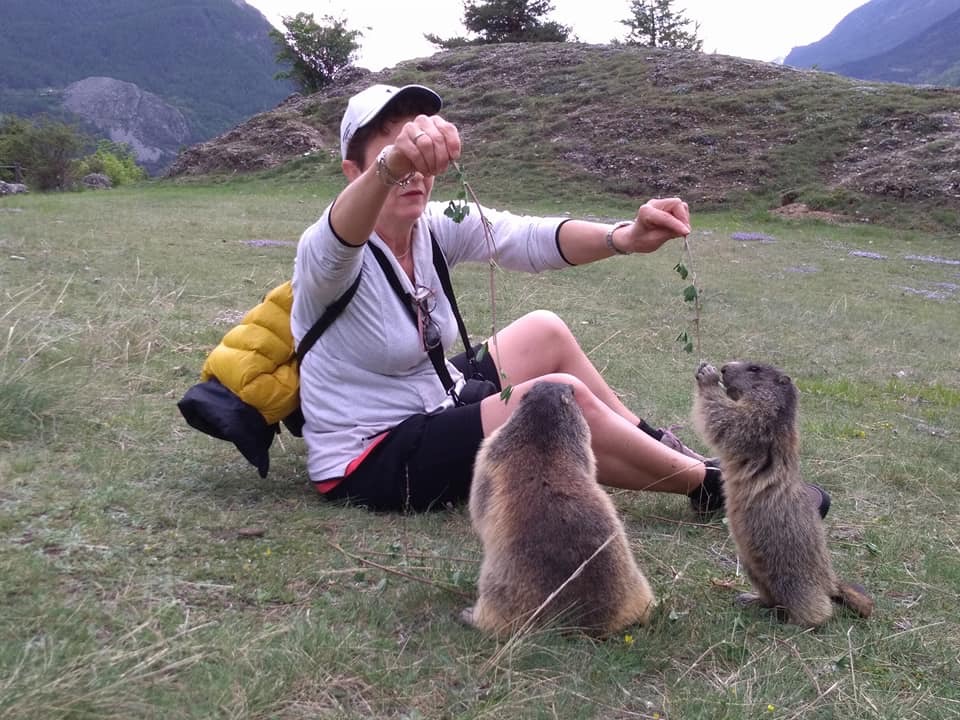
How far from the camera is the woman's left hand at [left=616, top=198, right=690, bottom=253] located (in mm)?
3370

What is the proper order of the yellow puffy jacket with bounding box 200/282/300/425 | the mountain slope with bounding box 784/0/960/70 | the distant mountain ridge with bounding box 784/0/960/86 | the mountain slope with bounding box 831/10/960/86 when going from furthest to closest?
1. the mountain slope with bounding box 784/0/960/70
2. the distant mountain ridge with bounding box 784/0/960/86
3. the mountain slope with bounding box 831/10/960/86
4. the yellow puffy jacket with bounding box 200/282/300/425

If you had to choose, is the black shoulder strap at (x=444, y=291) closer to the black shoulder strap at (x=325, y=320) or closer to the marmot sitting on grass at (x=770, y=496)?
the black shoulder strap at (x=325, y=320)

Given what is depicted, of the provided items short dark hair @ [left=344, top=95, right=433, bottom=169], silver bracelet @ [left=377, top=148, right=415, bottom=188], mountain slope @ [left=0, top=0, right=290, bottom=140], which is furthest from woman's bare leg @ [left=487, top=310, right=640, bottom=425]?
mountain slope @ [left=0, top=0, right=290, bottom=140]

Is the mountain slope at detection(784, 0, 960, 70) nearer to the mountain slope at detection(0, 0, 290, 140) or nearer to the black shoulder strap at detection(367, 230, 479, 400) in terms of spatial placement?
the mountain slope at detection(0, 0, 290, 140)

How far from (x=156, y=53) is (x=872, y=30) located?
97.7 meters

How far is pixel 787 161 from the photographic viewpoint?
24.6m

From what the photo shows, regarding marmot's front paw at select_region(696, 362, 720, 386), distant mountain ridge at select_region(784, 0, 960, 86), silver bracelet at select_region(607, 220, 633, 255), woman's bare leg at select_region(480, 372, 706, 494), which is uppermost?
distant mountain ridge at select_region(784, 0, 960, 86)

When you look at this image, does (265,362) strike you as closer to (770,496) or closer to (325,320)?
(325,320)

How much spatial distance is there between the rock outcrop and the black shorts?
8194cm

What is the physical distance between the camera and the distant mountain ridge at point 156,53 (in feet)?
302

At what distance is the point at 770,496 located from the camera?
3191 millimetres

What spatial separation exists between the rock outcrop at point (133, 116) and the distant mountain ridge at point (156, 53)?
5.28 ft

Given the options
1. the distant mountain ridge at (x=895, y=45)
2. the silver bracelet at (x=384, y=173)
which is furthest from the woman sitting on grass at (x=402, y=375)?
the distant mountain ridge at (x=895, y=45)

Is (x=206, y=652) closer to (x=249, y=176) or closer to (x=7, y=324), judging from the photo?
(x=7, y=324)
